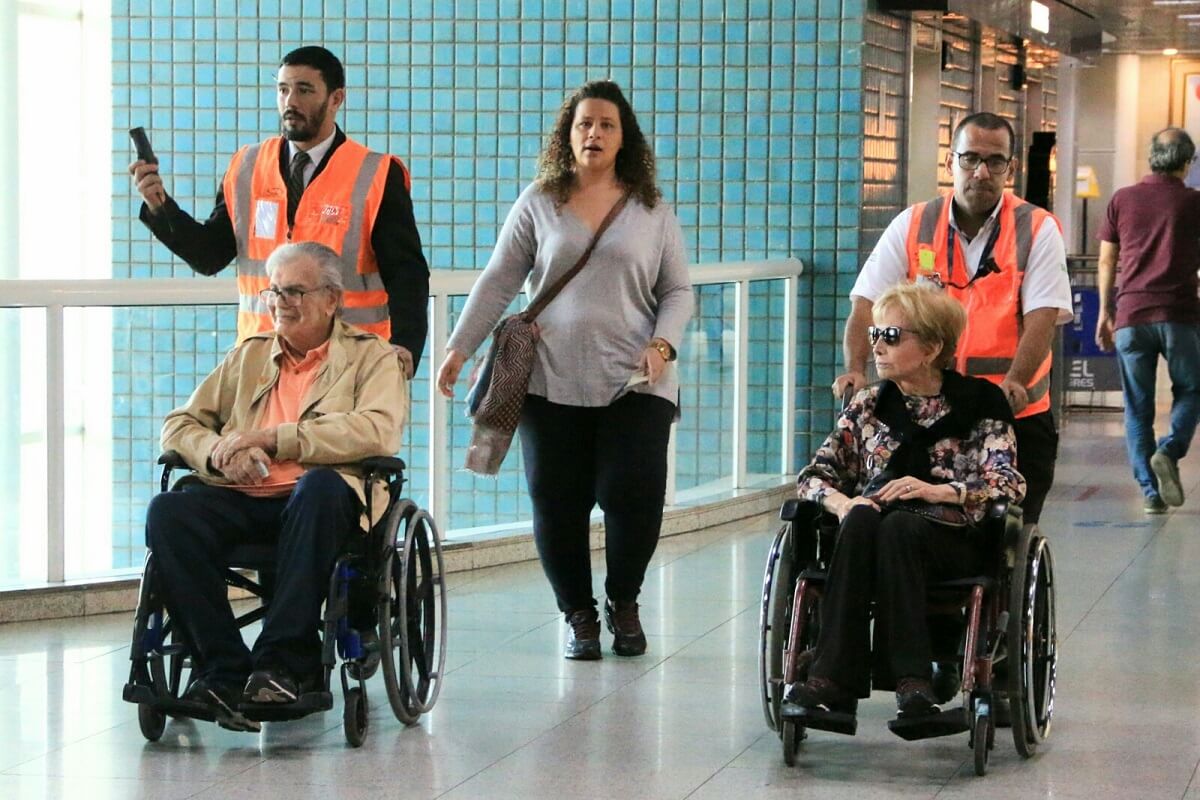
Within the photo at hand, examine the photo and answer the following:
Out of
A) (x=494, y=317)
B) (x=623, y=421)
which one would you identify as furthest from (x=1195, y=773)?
(x=494, y=317)

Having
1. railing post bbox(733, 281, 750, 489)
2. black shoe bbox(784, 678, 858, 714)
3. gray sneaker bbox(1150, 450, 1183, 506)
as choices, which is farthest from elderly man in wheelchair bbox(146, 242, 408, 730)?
gray sneaker bbox(1150, 450, 1183, 506)

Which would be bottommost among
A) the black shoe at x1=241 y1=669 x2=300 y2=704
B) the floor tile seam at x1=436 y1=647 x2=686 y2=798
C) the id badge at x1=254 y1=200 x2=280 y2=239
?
the floor tile seam at x1=436 y1=647 x2=686 y2=798

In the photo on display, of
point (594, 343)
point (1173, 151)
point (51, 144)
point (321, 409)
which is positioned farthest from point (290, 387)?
point (51, 144)

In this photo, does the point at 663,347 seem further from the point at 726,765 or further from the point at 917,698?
the point at 917,698

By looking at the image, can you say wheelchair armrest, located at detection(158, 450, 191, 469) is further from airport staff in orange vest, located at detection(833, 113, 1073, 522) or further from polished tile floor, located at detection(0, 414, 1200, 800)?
airport staff in orange vest, located at detection(833, 113, 1073, 522)

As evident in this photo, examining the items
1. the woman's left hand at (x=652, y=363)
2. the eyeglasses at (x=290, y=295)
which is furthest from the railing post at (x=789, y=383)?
the eyeglasses at (x=290, y=295)

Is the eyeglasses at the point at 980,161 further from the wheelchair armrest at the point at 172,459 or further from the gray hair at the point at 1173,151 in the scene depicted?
the gray hair at the point at 1173,151

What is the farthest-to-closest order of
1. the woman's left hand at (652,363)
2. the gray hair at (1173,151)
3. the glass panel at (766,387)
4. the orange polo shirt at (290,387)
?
1. the gray hair at (1173,151)
2. the glass panel at (766,387)
3. the woman's left hand at (652,363)
4. the orange polo shirt at (290,387)

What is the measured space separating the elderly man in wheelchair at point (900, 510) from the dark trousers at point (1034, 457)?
0.41m

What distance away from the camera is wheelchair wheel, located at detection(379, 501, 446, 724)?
4.29 metres

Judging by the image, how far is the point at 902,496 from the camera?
413cm

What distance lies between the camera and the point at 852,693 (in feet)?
13.3

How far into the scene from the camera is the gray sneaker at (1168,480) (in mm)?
8531

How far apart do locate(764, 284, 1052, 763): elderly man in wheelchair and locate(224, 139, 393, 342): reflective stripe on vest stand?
4.00 ft
